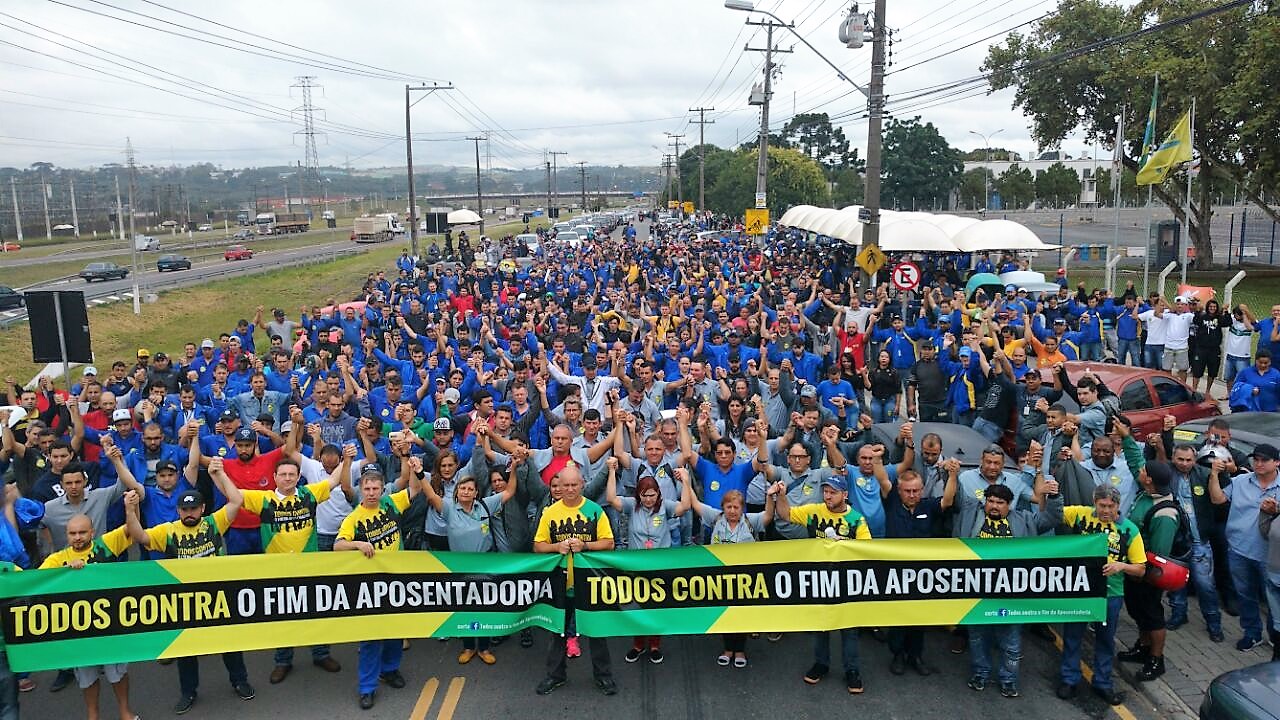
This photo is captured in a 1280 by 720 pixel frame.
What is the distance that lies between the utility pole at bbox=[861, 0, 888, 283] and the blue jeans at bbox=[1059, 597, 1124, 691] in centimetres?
1125

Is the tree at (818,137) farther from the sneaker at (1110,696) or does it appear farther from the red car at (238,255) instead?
the sneaker at (1110,696)

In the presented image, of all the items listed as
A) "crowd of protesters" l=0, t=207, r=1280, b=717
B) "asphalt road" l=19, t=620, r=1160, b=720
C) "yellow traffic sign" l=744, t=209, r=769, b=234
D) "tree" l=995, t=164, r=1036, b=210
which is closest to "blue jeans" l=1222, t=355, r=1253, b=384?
"crowd of protesters" l=0, t=207, r=1280, b=717

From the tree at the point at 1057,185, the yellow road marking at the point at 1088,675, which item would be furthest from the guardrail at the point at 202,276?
the tree at the point at 1057,185

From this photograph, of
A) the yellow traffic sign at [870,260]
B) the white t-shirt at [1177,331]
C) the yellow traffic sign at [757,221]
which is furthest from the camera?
the yellow traffic sign at [757,221]

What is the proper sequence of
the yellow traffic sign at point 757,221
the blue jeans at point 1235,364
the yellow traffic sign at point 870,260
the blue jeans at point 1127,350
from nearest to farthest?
the blue jeans at point 1235,364, the blue jeans at point 1127,350, the yellow traffic sign at point 870,260, the yellow traffic sign at point 757,221

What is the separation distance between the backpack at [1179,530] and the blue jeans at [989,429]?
3.03 metres

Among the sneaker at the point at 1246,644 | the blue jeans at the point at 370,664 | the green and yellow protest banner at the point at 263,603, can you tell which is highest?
the green and yellow protest banner at the point at 263,603

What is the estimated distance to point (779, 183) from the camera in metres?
59.0

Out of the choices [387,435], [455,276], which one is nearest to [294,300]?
[455,276]

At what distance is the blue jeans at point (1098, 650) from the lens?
20.0 feet

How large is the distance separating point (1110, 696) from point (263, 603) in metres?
5.78

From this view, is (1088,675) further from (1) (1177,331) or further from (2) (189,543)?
(1) (1177,331)

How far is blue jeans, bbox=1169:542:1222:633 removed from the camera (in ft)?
22.5

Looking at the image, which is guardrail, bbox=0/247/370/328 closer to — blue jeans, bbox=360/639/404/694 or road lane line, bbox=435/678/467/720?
blue jeans, bbox=360/639/404/694
